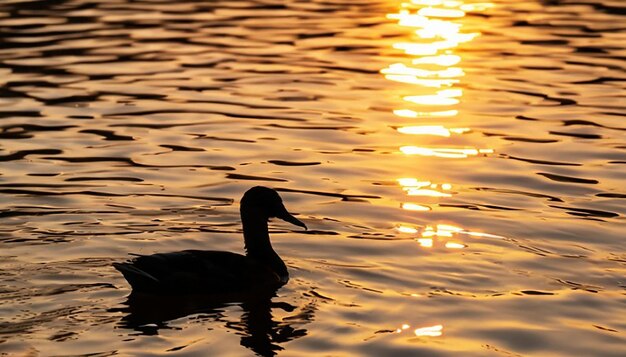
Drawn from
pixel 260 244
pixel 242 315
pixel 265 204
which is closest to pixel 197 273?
pixel 242 315

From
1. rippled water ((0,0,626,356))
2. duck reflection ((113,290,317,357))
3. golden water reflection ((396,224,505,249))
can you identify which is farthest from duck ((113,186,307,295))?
golden water reflection ((396,224,505,249))

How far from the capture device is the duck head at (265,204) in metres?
14.3

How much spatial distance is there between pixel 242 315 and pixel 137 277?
108cm

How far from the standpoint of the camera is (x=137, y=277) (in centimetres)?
1258

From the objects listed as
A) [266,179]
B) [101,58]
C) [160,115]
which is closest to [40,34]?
[101,58]

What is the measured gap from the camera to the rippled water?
12.3 m

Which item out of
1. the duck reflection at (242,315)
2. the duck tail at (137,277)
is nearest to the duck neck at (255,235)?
the duck reflection at (242,315)

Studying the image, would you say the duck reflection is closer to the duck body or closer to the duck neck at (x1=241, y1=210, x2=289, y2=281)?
the duck body

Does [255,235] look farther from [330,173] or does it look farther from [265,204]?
[330,173]

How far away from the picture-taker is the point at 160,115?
22609 millimetres

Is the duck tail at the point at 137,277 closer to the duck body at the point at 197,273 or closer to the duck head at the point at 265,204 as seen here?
the duck body at the point at 197,273

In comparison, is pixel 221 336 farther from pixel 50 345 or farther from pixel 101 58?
pixel 101 58

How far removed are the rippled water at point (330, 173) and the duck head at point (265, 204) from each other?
0.62 meters

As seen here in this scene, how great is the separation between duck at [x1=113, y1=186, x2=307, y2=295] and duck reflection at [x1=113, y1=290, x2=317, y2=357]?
0.43ft
